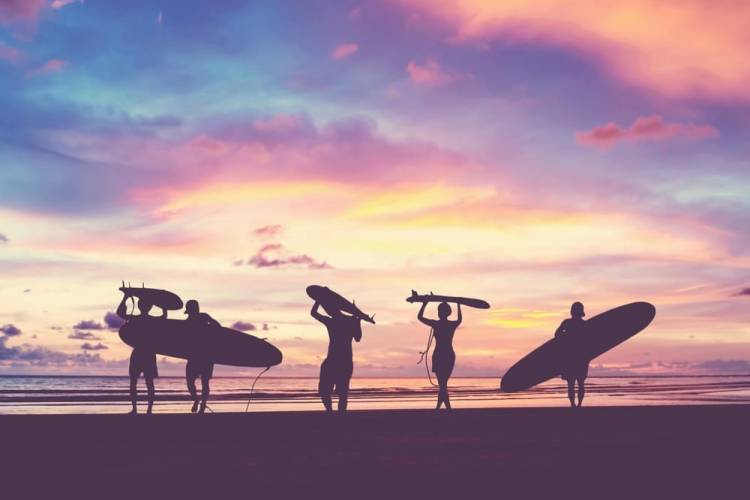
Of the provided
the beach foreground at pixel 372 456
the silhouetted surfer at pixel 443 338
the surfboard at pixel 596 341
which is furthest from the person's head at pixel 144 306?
the surfboard at pixel 596 341

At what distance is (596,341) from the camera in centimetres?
1883

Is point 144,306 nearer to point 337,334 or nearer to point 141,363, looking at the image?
point 141,363

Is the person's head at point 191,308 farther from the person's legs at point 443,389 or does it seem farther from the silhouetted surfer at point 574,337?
the silhouetted surfer at point 574,337

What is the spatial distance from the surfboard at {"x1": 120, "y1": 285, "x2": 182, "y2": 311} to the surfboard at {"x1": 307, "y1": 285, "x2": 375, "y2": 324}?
3209 millimetres

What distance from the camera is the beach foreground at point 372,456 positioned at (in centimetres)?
594

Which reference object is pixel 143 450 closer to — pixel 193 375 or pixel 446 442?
pixel 446 442

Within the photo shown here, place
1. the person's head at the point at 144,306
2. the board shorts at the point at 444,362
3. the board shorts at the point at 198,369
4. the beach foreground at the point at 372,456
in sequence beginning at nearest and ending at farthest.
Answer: the beach foreground at the point at 372,456, the person's head at the point at 144,306, the board shorts at the point at 198,369, the board shorts at the point at 444,362

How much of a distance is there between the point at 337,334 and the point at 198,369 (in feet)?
10.4

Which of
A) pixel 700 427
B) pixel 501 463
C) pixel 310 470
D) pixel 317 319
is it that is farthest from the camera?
pixel 317 319

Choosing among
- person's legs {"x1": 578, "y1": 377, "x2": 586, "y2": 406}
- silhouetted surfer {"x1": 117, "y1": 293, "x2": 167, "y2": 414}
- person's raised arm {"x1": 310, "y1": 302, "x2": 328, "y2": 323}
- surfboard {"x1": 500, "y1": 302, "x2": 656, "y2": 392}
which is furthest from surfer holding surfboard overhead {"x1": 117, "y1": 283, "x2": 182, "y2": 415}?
surfboard {"x1": 500, "y1": 302, "x2": 656, "y2": 392}

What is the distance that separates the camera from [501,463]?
725 cm

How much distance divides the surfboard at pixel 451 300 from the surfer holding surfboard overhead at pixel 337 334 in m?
1.48

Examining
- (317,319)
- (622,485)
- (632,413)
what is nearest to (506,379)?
(632,413)

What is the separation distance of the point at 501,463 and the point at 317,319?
6.71 metres
